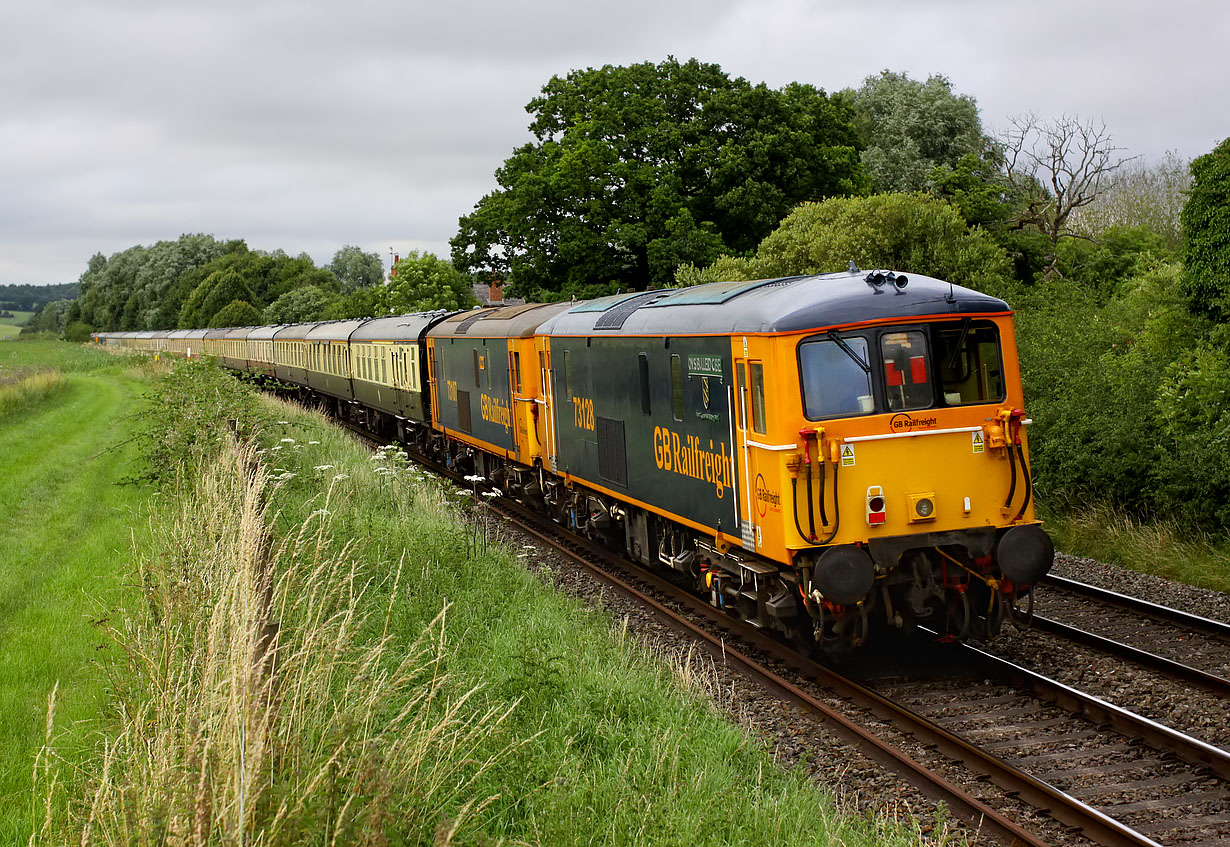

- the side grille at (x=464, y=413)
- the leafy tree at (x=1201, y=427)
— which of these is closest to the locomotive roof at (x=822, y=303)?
the leafy tree at (x=1201, y=427)

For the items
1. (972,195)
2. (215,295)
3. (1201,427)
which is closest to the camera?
(1201,427)

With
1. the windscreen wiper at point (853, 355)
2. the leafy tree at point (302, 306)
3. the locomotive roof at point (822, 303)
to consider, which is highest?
the leafy tree at point (302, 306)

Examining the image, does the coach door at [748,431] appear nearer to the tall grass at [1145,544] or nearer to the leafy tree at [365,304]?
the tall grass at [1145,544]

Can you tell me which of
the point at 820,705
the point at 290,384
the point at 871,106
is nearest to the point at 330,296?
the point at 290,384

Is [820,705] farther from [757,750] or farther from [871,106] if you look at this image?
[871,106]

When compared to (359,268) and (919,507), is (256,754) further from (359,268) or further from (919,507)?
(359,268)

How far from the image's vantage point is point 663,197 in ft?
119

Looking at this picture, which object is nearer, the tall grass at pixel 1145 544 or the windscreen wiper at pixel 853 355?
the windscreen wiper at pixel 853 355

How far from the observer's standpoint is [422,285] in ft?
176

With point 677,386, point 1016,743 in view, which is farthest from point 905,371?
point 1016,743

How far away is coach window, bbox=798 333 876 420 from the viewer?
873 cm

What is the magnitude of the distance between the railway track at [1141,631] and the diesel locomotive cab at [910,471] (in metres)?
1.27

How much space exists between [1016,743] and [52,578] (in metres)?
9.91

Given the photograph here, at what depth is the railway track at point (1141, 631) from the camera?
29.6ft
